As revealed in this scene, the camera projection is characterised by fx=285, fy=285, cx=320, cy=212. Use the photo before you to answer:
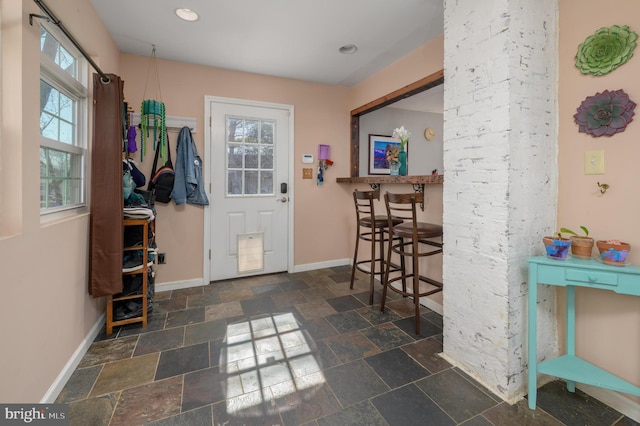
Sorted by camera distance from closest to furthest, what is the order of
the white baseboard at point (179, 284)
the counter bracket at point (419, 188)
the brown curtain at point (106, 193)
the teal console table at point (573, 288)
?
the teal console table at point (573, 288), the brown curtain at point (106, 193), the counter bracket at point (419, 188), the white baseboard at point (179, 284)

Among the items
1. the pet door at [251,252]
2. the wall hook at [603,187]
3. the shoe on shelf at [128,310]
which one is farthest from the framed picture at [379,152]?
the shoe on shelf at [128,310]

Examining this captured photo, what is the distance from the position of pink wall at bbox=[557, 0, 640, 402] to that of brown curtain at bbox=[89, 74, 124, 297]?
2.84 m

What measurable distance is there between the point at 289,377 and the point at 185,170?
7.56 ft

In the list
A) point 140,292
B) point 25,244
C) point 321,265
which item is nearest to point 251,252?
point 321,265

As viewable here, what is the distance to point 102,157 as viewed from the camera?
77.3 inches

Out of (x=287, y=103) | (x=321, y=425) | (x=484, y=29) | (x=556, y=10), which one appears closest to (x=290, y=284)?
(x=321, y=425)

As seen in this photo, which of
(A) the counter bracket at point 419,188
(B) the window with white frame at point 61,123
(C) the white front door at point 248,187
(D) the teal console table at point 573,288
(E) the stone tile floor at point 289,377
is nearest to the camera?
(D) the teal console table at point 573,288

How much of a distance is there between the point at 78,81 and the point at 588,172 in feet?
10.4

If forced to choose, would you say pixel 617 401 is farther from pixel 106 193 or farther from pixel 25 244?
pixel 106 193

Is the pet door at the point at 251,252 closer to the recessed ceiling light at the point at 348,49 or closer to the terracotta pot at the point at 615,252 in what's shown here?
the recessed ceiling light at the point at 348,49

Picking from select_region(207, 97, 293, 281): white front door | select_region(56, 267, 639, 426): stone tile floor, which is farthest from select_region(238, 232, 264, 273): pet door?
select_region(56, 267, 639, 426): stone tile floor

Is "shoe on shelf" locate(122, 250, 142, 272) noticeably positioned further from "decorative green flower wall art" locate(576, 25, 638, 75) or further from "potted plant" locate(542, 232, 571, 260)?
"decorative green flower wall art" locate(576, 25, 638, 75)

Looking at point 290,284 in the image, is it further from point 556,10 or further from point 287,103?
point 556,10

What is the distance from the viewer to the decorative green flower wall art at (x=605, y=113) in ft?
4.53
